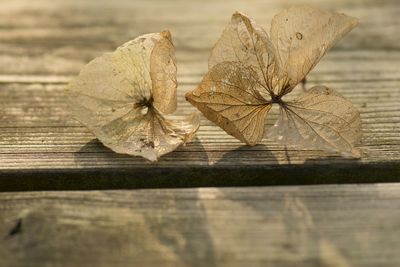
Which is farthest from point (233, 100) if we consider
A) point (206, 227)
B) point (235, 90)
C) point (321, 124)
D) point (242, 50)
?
point (206, 227)

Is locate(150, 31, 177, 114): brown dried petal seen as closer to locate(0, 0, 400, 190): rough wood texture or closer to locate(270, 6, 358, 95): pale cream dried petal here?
locate(0, 0, 400, 190): rough wood texture

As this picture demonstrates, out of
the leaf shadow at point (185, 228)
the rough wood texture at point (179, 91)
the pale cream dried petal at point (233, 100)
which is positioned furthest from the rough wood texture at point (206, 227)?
the pale cream dried petal at point (233, 100)

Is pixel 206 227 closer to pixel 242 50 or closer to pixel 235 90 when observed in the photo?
pixel 235 90

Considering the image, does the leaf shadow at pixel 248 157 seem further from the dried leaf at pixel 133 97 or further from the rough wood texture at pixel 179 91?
the dried leaf at pixel 133 97

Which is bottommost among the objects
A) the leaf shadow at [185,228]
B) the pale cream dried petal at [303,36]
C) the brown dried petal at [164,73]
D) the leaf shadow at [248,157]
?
the leaf shadow at [185,228]

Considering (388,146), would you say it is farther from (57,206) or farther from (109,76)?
(57,206)

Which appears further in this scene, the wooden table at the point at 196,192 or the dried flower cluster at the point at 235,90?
the dried flower cluster at the point at 235,90

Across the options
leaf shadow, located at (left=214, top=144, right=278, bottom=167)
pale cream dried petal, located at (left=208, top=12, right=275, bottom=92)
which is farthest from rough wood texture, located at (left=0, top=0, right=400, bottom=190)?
pale cream dried petal, located at (left=208, top=12, right=275, bottom=92)

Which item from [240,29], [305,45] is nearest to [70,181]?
[240,29]
